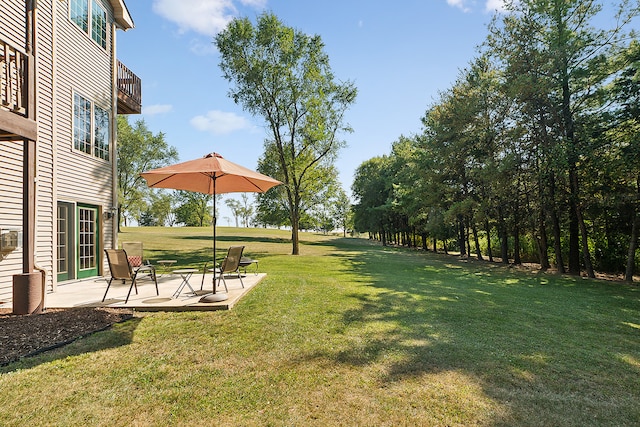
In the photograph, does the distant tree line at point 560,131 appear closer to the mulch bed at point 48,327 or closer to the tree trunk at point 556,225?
the tree trunk at point 556,225

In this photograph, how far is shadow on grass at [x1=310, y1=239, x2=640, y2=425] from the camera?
3080mm

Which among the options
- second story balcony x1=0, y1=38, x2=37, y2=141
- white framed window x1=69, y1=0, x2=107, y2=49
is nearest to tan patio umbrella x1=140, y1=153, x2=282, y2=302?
second story balcony x1=0, y1=38, x2=37, y2=141

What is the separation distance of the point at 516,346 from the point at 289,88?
19425 mm

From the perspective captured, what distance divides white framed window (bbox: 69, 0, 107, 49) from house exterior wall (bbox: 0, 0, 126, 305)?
231mm

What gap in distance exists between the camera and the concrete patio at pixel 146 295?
19.4 feet

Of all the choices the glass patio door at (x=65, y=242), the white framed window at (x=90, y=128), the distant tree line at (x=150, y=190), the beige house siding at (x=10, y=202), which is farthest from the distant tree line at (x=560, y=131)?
the beige house siding at (x=10, y=202)

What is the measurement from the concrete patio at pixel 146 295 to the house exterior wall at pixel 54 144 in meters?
0.72

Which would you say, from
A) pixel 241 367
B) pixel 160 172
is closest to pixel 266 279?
pixel 160 172

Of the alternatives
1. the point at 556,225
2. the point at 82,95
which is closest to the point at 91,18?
the point at 82,95

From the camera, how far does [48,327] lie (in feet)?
15.6

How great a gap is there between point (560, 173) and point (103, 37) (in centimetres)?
1642

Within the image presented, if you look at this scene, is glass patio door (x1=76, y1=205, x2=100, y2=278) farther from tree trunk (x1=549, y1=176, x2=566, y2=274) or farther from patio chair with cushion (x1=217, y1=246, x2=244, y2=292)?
tree trunk (x1=549, y1=176, x2=566, y2=274)

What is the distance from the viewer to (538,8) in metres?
13.6

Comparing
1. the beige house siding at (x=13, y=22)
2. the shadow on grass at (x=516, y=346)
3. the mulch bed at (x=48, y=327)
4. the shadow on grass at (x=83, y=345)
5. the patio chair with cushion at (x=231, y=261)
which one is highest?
the beige house siding at (x=13, y=22)
